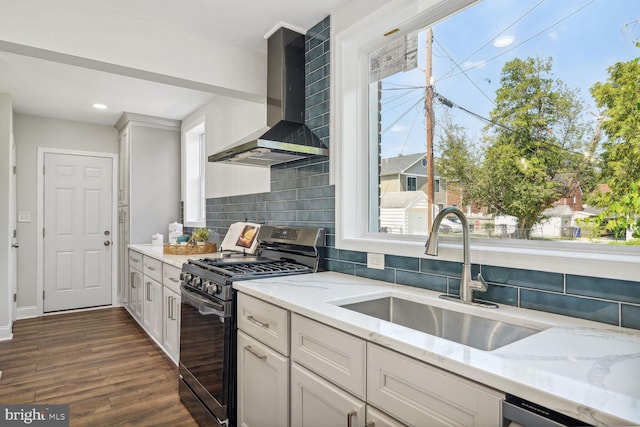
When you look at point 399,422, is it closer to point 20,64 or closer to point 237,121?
point 237,121

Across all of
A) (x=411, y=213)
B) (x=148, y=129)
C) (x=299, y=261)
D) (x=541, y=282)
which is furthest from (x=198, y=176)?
(x=541, y=282)

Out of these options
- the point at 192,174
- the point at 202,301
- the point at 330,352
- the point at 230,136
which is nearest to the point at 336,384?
the point at 330,352

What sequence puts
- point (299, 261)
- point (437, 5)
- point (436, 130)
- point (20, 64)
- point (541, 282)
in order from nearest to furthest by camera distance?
point (541, 282), point (437, 5), point (436, 130), point (299, 261), point (20, 64)

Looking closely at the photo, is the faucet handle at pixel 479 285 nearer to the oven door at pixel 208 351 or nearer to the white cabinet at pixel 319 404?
the white cabinet at pixel 319 404

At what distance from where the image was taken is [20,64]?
3037mm

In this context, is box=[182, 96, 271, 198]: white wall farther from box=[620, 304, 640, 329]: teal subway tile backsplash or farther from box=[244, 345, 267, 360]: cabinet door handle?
box=[620, 304, 640, 329]: teal subway tile backsplash

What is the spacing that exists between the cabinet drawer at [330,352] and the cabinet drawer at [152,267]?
212 cm

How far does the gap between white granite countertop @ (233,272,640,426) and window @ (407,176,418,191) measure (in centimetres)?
71

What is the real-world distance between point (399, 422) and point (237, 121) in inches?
118

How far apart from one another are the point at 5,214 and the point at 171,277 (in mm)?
2089

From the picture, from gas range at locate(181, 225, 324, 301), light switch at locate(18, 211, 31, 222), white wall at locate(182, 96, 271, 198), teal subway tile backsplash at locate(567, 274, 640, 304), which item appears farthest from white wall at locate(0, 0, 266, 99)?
light switch at locate(18, 211, 31, 222)

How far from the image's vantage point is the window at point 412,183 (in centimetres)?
205

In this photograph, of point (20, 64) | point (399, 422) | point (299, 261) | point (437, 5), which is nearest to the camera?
point (399, 422)

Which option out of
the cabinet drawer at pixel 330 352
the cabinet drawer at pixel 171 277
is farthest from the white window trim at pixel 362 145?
the cabinet drawer at pixel 171 277
